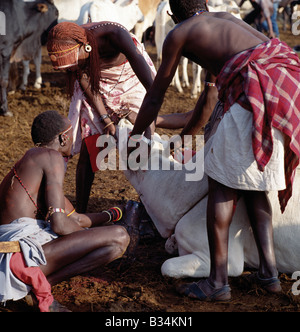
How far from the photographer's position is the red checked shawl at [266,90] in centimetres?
275

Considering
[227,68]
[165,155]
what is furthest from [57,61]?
[227,68]

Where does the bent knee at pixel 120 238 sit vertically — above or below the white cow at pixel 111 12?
below

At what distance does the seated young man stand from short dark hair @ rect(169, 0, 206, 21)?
921 millimetres

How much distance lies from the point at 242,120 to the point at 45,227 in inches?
49.2

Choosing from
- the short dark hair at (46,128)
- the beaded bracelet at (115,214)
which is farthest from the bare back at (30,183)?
the beaded bracelet at (115,214)

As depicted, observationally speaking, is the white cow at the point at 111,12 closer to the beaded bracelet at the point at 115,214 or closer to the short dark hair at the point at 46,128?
the beaded bracelet at the point at 115,214

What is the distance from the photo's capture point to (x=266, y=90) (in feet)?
9.04

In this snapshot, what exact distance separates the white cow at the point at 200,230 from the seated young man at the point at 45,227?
0.45 meters

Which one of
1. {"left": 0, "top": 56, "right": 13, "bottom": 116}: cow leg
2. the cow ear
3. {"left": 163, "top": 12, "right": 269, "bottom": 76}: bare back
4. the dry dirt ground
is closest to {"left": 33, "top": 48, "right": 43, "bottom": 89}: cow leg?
the cow ear

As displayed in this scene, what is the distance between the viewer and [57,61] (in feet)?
12.0

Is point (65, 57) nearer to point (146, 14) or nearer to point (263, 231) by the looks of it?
point (263, 231)

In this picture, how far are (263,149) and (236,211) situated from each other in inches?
25.3

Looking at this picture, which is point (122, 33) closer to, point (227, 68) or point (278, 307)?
point (227, 68)

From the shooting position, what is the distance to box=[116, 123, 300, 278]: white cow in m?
3.27
